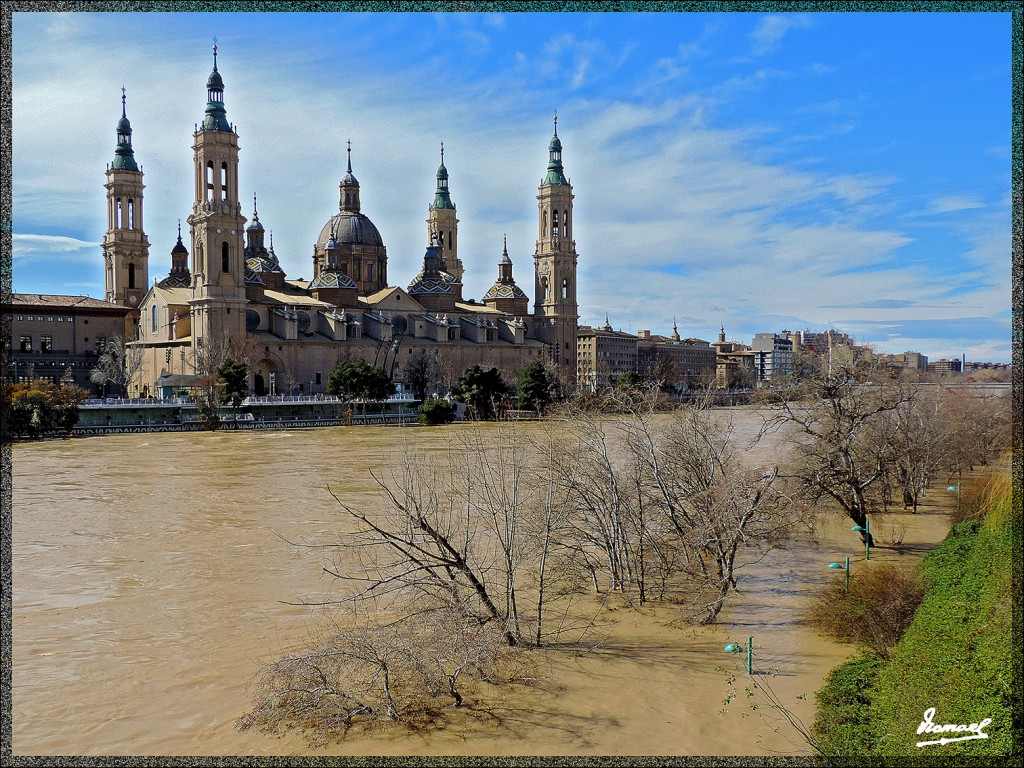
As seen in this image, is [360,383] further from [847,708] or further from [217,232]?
[847,708]

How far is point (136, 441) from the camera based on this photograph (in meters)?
44.3

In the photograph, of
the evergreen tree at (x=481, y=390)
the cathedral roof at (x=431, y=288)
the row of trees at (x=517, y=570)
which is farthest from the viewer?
the cathedral roof at (x=431, y=288)

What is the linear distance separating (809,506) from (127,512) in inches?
744

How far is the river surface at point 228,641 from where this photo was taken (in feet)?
33.8

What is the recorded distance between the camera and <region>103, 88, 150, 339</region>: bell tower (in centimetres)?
7625

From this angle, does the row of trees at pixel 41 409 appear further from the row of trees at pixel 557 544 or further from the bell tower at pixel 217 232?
the row of trees at pixel 557 544

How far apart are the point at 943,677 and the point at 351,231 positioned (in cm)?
8225

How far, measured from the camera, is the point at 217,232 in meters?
63.4

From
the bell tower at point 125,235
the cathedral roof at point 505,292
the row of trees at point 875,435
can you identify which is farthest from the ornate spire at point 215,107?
the row of trees at point 875,435

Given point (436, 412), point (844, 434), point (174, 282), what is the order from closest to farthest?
1. point (844, 434)
2. point (436, 412)
3. point (174, 282)

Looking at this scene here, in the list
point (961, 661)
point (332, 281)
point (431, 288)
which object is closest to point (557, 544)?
point (961, 661)

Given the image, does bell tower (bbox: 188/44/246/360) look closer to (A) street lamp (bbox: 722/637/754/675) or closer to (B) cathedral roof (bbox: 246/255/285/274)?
A: (B) cathedral roof (bbox: 246/255/285/274)

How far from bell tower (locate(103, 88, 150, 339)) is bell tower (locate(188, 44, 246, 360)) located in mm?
15681

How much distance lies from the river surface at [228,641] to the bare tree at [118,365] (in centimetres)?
4096
